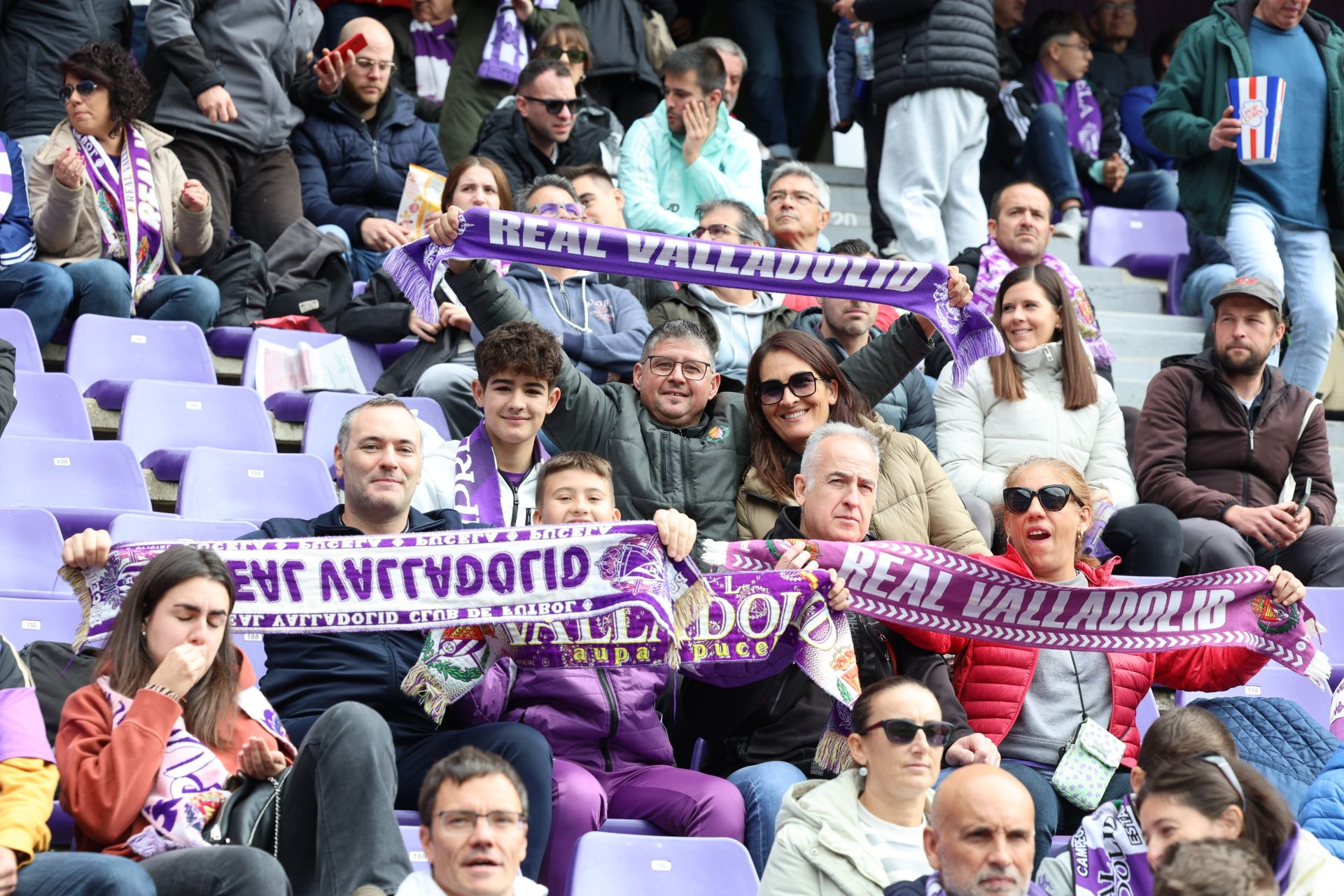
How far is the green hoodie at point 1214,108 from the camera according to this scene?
768cm

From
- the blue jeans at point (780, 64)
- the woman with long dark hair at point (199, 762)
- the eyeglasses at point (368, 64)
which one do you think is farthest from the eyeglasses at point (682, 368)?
the blue jeans at point (780, 64)

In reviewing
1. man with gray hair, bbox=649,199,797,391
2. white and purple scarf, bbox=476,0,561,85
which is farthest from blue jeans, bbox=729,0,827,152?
man with gray hair, bbox=649,199,797,391

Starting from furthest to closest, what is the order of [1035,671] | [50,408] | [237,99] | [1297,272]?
[237,99] < [1297,272] < [50,408] < [1035,671]

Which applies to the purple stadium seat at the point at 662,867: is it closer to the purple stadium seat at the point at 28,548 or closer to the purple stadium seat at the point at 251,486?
the purple stadium seat at the point at 28,548

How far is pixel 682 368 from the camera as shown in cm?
536

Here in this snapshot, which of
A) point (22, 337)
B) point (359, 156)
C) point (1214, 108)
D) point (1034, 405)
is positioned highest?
point (1214, 108)

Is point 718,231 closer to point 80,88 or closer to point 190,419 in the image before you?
point 190,419

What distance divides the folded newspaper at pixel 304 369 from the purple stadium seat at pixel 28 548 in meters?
1.83

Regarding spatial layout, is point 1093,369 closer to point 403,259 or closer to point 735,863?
point 403,259

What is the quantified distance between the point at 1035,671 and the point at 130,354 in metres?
3.57

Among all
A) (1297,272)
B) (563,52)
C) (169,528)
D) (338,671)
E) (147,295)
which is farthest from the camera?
(563,52)

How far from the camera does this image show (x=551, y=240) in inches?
210

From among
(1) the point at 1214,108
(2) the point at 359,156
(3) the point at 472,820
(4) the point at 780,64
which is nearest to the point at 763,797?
(3) the point at 472,820

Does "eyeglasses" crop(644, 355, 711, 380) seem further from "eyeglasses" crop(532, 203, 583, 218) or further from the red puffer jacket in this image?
"eyeglasses" crop(532, 203, 583, 218)
